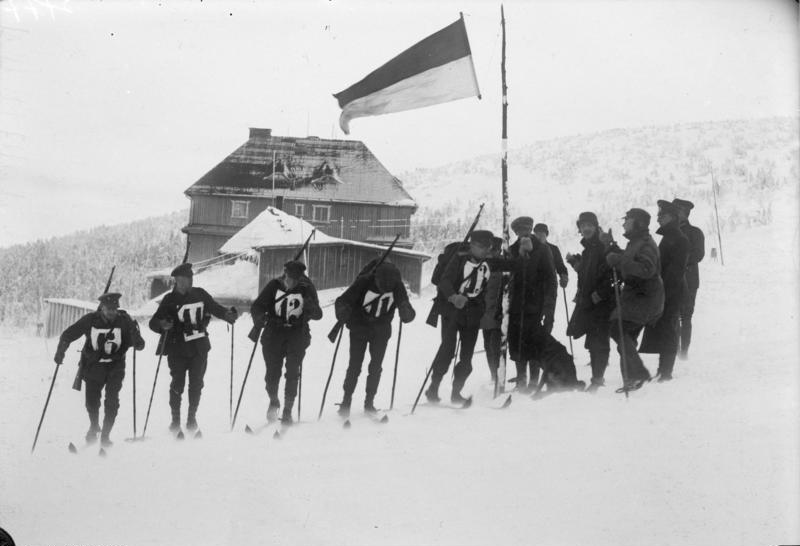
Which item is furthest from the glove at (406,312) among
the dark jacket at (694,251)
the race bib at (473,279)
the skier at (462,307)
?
the dark jacket at (694,251)

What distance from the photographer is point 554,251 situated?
4.56 meters

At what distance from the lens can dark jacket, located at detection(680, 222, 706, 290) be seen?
14.1ft

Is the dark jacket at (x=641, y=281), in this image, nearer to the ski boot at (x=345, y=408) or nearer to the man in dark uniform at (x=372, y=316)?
the man in dark uniform at (x=372, y=316)

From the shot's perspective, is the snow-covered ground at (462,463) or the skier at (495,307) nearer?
the snow-covered ground at (462,463)

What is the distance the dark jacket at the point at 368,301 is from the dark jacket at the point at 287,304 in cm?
17

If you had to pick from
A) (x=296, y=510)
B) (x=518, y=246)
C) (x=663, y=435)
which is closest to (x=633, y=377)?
(x=663, y=435)

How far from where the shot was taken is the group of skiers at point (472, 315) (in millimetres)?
4012

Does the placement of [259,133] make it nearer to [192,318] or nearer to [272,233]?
[272,233]

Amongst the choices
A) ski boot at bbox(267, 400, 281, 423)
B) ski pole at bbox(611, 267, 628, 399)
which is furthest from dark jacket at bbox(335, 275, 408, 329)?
ski pole at bbox(611, 267, 628, 399)

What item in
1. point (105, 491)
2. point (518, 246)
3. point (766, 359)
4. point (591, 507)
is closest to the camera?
point (591, 507)

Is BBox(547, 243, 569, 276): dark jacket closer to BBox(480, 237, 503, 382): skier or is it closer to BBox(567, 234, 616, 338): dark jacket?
BBox(567, 234, 616, 338): dark jacket

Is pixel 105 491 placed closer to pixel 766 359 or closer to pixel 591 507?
pixel 591 507

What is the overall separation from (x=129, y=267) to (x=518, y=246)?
2447mm

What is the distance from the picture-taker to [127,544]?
11.9 feet
